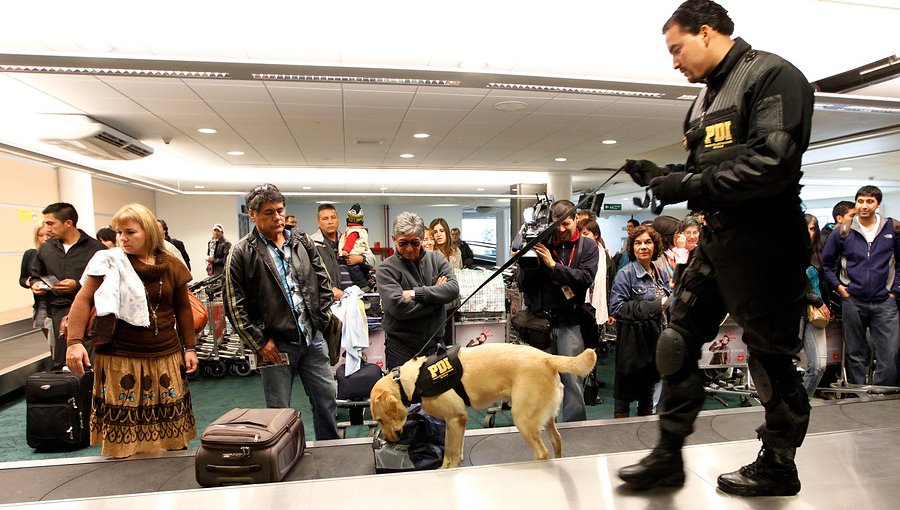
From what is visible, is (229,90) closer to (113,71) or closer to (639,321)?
(113,71)

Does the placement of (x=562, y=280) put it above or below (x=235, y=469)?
above

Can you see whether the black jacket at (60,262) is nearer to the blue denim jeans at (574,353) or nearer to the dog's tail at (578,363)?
the blue denim jeans at (574,353)

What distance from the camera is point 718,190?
1.27m

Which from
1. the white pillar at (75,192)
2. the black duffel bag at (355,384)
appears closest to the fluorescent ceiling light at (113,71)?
the black duffel bag at (355,384)

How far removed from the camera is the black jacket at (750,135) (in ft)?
3.98

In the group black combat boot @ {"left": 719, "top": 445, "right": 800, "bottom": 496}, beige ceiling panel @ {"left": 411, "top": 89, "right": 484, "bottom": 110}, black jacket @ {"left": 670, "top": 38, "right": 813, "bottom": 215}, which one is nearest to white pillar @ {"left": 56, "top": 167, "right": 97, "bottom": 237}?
beige ceiling panel @ {"left": 411, "top": 89, "right": 484, "bottom": 110}

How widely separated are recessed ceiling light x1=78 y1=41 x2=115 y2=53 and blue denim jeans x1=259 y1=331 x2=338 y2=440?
3217mm

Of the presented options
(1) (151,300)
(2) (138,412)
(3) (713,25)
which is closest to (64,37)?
(1) (151,300)

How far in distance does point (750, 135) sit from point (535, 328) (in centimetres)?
193

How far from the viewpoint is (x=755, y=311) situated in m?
1.38

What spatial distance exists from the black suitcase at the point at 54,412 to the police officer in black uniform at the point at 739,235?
3.87m

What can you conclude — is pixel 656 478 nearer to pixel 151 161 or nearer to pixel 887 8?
pixel 887 8

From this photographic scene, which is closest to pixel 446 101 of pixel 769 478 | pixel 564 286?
pixel 564 286

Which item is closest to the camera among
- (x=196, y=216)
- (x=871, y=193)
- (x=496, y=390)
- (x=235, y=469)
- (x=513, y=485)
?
(x=513, y=485)
